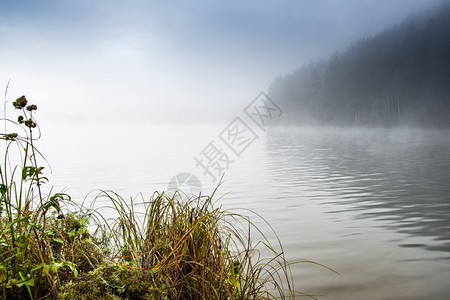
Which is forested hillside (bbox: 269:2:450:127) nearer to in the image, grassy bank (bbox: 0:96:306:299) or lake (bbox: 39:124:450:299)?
lake (bbox: 39:124:450:299)

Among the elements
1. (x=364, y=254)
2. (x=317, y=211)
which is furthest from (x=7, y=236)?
(x=317, y=211)

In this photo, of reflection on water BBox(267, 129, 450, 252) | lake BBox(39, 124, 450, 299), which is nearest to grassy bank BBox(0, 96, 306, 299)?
lake BBox(39, 124, 450, 299)

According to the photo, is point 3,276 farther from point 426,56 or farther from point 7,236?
point 426,56

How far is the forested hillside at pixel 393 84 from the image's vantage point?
68438 millimetres

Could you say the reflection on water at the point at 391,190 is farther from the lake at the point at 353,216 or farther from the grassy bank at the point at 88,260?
the grassy bank at the point at 88,260

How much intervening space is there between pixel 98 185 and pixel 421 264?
511 inches

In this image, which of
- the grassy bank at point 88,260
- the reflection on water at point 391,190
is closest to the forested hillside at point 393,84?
the reflection on water at point 391,190

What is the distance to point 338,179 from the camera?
564 inches

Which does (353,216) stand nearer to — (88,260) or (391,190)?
(391,190)

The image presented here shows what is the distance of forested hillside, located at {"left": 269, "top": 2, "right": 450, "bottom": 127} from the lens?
225ft

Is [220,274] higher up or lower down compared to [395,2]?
lower down

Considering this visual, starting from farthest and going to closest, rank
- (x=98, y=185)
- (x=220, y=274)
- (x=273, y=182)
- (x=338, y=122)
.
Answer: (x=338, y=122)
(x=98, y=185)
(x=273, y=182)
(x=220, y=274)

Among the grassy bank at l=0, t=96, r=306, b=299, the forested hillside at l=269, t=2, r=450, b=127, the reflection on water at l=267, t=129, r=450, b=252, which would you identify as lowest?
the reflection on water at l=267, t=129, r=450, b=252

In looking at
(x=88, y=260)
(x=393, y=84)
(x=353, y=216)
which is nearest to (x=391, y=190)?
(x=353, y=216)
